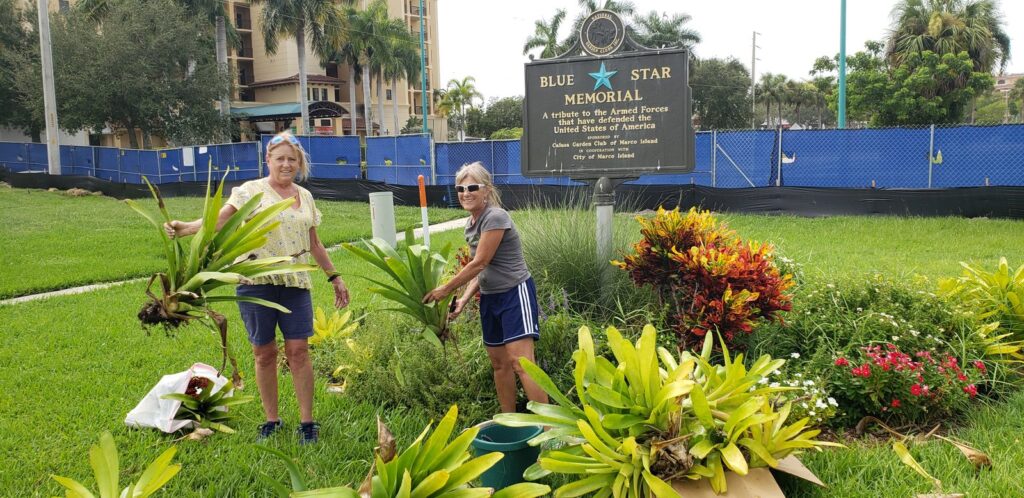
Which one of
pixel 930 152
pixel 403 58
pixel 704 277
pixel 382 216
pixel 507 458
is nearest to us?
pixel 507 458

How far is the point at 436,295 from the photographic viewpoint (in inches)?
159

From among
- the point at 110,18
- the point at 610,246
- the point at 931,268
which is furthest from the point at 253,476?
the point at 110,18

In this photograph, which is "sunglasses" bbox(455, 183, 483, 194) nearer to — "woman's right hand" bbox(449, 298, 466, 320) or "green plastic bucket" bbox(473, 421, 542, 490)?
"woman's right hand" bbox(449, 298, 466, 320)

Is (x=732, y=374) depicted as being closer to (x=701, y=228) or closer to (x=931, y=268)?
(x=701, y=228)

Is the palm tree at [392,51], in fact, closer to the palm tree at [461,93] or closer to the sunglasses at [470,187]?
the palm tree at [461,93]

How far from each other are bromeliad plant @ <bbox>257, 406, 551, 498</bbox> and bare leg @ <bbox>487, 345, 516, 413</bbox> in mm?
1466

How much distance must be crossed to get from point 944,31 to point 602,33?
3420 cm

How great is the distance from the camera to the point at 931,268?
8570 mm

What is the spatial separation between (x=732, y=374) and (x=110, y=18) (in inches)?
1443

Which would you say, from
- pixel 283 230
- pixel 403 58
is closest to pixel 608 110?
pixel 283 230

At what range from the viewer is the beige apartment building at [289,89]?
5381 cm

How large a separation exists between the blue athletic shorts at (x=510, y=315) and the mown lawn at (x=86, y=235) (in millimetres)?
2031

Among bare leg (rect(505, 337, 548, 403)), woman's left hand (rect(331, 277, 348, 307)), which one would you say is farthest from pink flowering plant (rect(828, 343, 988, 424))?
woman's left hand (rect(331, 277, 348, 307))

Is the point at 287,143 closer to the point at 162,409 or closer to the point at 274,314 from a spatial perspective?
the point at 274,314
